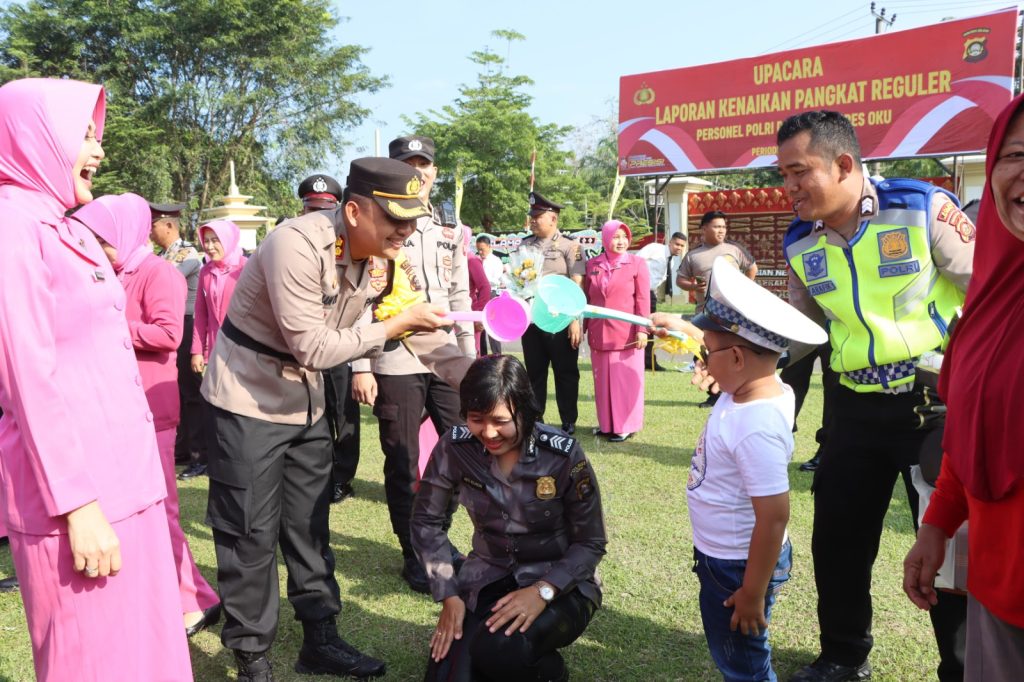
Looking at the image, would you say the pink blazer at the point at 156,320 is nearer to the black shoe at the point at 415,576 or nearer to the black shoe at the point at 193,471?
the black shoe at the point at 415,576

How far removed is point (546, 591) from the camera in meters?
2.51

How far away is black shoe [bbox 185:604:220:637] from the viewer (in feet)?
10.3

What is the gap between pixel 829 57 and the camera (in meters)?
16.2

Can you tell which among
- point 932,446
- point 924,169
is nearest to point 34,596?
point 932,446

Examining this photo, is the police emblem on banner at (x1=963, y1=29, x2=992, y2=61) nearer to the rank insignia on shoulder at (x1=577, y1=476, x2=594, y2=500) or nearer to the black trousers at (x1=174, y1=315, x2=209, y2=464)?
the black trousers at (x1=174, y1=315, x2=209, y2=464)

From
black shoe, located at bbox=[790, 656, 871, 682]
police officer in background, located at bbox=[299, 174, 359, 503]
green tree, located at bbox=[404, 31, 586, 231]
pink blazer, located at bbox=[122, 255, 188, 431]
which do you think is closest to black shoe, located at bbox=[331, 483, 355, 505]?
police officer in background, located at bbox=[299, 174, 359, 503]

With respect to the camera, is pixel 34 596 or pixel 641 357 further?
pixel 641 357

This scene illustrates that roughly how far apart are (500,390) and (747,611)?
0.98 metres

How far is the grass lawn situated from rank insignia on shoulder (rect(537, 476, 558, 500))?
730mm

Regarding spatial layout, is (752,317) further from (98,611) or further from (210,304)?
(210,304)

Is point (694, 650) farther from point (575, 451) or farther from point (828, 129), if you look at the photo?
point (828, 129)

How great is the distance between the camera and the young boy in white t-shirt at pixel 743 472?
195cm

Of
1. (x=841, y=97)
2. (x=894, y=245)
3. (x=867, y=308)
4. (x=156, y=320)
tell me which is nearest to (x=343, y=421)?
(x=156, y=320)

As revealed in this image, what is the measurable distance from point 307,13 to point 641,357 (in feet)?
87.0
